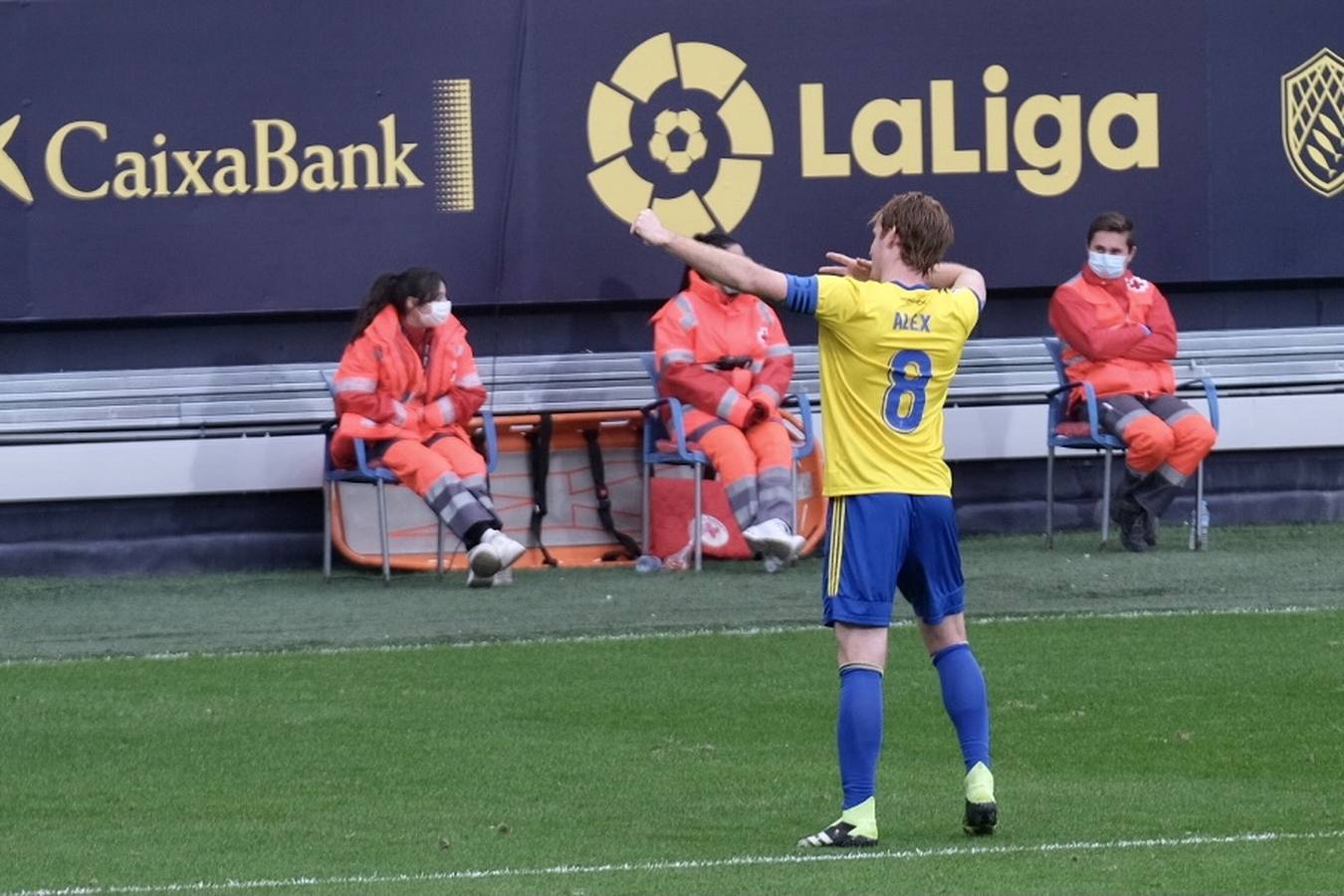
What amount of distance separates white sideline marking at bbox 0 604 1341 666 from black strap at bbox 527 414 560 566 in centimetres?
262

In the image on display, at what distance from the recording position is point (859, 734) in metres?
6.54

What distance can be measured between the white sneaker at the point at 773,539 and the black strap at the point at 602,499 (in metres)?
1.22

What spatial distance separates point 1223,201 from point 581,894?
30.0 feet

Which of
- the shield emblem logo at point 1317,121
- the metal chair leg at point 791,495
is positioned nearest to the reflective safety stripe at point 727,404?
the metal chair leg at point 791,495

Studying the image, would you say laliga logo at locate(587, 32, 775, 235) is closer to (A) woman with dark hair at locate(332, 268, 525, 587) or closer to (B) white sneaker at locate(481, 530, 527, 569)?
(A) woman with dark hair at locate(332, 268, 525, 587)

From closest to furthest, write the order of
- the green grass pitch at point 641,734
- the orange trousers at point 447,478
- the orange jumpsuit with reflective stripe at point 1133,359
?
the green grass pitch at point 641,734 → the orange trousers at point 447,478 → the orange jumpsuit with reflective stripe at point 1133,359

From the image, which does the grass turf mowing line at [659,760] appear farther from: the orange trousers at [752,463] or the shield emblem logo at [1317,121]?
the shield emblem logo at [1317,121]

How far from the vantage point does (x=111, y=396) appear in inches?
522

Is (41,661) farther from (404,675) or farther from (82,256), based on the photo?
(82,256)

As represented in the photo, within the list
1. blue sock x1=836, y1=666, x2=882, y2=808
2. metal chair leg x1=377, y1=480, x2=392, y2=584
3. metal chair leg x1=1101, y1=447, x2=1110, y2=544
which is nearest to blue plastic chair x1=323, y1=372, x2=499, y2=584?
metal chair leg x1=377, y1=480, x2=392, y2=584

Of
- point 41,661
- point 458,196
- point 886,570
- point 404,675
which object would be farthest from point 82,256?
point 886,570

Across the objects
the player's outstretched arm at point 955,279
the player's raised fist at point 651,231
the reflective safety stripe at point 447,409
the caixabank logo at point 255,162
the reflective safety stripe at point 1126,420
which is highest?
the caixabank logo at point 255,162

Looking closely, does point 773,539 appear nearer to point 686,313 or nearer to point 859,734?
point 686,313

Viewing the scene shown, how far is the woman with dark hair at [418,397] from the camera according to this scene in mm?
12281
